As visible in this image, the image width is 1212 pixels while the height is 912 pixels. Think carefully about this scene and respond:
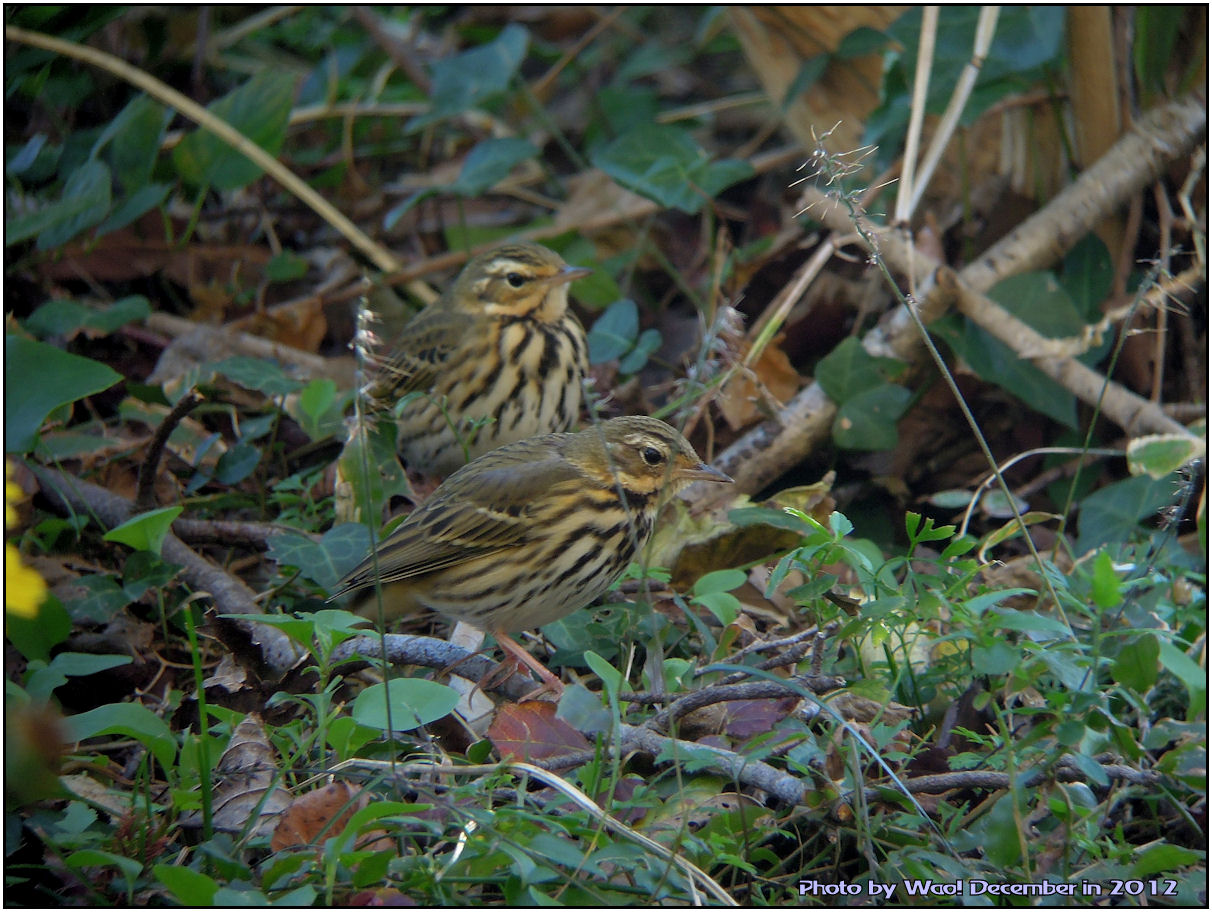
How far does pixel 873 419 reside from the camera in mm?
4332

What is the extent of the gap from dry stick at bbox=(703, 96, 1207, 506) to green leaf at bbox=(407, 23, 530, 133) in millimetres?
1824

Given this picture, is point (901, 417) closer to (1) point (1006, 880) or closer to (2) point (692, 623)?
(2) point (692, 623)

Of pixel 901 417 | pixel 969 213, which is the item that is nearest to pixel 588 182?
→ pixel 969 213

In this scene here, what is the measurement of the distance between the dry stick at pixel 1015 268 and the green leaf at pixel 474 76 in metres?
1.82

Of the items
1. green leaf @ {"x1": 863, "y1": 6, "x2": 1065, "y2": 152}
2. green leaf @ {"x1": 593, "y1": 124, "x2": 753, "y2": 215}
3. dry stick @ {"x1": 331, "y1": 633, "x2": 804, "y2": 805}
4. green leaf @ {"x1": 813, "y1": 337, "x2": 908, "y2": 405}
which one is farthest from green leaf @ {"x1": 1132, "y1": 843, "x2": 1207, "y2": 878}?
green leaf @ {"x1": 593, "y1": 124, "x2": 753, "y2": 215}

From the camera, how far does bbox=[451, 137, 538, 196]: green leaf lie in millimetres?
5648

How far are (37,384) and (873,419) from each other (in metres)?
2.97

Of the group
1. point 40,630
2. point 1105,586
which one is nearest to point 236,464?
point 40,630

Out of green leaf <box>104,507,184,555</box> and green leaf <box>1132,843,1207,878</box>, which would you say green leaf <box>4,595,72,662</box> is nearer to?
green leaf <box>104,507,184,555</box>

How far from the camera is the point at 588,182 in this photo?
21.0 feet

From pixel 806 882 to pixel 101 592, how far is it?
2348mm

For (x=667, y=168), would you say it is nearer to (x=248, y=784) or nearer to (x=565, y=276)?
(x=565, y=276)

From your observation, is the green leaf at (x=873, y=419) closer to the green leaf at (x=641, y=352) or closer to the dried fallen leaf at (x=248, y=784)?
the green leaf at (x=641, y=352)

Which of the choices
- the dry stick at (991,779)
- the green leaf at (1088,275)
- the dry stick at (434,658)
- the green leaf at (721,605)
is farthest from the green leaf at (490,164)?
the dry stick at (991,779)
